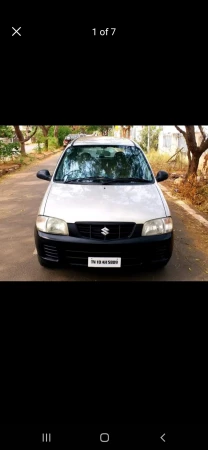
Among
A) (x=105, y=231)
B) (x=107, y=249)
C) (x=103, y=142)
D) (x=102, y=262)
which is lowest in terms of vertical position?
(x=102, y=262)

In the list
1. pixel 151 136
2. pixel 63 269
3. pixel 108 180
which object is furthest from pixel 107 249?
pixel 151 136

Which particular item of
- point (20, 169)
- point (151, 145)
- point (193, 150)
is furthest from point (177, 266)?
point (151, 145)

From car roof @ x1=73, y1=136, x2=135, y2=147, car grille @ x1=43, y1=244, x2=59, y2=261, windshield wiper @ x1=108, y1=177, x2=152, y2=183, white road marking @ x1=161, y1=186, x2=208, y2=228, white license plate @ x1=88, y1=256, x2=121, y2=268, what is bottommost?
white road marking @ x1=161, y1=186, x2=208, y2=228

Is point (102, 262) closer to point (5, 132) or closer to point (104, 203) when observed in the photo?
point (104, 203)

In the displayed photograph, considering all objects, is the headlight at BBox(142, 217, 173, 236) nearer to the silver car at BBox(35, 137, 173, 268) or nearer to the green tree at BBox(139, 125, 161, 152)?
the silver car at BBox(35, 137, 173, 268)

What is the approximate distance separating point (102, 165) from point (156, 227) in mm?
1455

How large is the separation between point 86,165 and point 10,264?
1.64 meters

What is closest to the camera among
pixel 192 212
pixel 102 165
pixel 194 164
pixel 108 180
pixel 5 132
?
pixel 108 180

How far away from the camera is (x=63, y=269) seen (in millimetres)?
4094

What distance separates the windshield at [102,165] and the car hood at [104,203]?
0.85 feet

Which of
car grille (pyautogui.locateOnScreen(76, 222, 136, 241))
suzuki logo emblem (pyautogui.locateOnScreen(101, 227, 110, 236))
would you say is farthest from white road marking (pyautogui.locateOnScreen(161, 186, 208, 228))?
suzuki logo emblem (pyautogui.locateOnScreen(101, 227, 110, 236))

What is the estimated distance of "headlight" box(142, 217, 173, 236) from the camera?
350 cm

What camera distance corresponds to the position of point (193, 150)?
9.03 metres

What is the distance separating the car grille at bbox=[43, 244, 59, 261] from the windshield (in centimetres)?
111
